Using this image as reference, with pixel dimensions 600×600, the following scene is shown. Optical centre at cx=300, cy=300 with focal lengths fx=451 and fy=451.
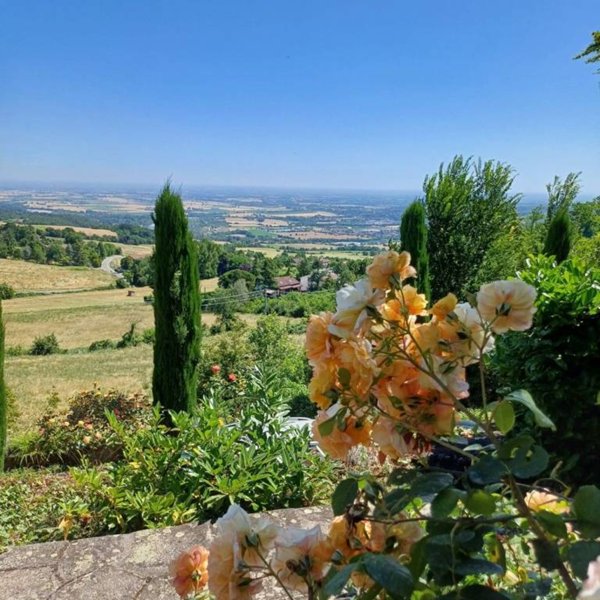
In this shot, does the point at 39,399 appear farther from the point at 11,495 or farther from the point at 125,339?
the point at 125,339

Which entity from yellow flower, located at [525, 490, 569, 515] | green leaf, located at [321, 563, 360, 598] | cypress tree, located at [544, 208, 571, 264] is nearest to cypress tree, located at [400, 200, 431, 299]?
cypress tree, located at [544, 208, 571, 264]

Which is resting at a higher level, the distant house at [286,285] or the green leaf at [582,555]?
the green leaf at [582,555]

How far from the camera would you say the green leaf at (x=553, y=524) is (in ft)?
1.48

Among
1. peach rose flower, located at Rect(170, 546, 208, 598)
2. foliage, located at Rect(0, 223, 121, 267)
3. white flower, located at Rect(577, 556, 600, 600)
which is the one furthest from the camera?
foliage, located at Rect(0, 223, 121, 267)

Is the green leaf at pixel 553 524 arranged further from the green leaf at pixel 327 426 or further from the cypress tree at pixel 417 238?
the cypress tree at pixel 417 238

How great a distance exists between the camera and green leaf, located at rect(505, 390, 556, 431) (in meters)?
0.50

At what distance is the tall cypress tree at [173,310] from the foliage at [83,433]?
1.08 feet

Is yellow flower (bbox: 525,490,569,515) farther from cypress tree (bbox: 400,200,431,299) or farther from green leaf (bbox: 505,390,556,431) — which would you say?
cypress tree (bbox: 400,200,431,299)

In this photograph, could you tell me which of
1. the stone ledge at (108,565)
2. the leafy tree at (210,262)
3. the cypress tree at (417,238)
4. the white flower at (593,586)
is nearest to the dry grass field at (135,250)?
the leafy tree at (210,262)

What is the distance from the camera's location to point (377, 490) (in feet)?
1.83

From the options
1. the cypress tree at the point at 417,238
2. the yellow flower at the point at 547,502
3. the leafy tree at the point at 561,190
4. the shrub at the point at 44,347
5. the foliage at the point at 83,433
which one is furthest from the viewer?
the shrub at the point at 44,347

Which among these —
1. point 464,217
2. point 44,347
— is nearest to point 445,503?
point 464,217

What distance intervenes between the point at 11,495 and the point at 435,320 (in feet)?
12.0

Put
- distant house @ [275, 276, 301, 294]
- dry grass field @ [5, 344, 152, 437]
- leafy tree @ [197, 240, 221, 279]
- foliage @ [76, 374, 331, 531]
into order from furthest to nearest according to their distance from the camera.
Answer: leafy tree @ [197, 240, 221, 279]
distant house @ [275, 276, 301, 294]
dry grass field @ [5, 344, 152, 437]
foliage @ [76, 374, 331, 531]
